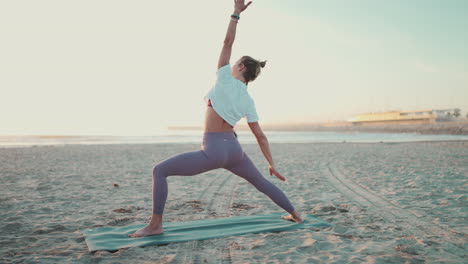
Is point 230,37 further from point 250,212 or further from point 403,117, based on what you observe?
point 403,117

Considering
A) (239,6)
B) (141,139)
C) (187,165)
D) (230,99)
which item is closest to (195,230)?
(187,165)

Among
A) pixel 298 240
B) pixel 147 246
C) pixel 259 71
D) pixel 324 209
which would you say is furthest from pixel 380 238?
pixel 147 246

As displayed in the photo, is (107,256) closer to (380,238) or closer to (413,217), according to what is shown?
(380,238)

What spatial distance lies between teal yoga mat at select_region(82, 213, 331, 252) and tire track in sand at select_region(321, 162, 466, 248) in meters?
0.98

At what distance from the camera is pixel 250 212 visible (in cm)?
461

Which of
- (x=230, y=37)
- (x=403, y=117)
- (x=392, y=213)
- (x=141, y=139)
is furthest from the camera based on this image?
(x=403, y=117)

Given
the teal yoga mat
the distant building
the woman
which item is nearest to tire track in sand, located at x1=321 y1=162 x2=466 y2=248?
the teal yoga mat

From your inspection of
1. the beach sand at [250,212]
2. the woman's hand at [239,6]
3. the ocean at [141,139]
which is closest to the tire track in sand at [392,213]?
the beach sand at [250,212]

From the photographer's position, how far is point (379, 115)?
3307 inches

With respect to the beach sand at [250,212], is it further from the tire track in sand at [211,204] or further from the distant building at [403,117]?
the distant building at [403,117]

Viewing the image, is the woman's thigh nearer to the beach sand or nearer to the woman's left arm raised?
the beach sand

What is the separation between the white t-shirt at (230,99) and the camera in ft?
9.57

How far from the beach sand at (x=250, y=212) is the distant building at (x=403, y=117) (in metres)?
70.3

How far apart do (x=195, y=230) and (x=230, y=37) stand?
2172 mm
